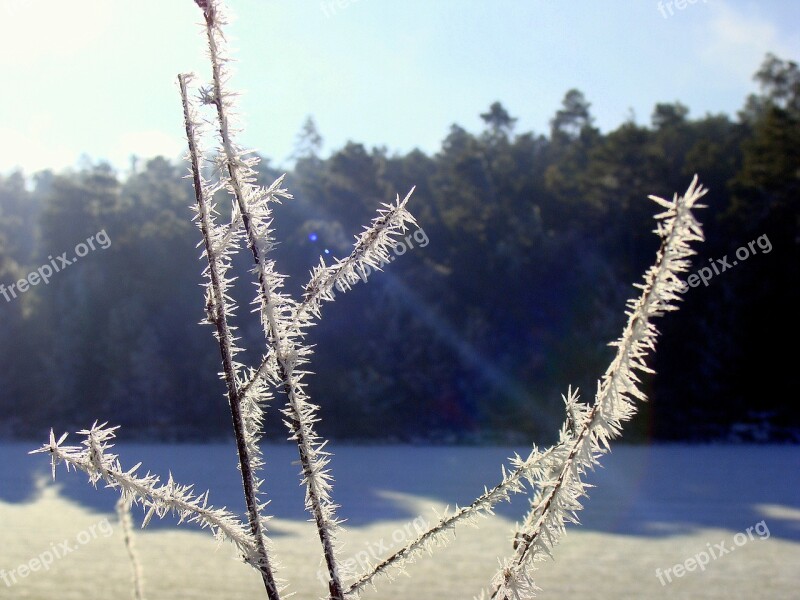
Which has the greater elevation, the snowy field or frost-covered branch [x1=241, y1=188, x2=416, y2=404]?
frost-covered branch [x1=241, y1=188, x2=416, y2=404]

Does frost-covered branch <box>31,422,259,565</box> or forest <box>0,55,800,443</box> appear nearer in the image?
frost-covered branch <box>31,422,259,565</box>

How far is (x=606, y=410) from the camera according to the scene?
52cm

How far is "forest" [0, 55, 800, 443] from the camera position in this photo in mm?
16984

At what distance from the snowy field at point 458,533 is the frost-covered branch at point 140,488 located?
3.10 metres

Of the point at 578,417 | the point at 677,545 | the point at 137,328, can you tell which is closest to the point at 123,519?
the point at 578,417

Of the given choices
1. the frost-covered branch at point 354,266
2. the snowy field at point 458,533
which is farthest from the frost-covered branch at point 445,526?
the snowy field at point 458,533

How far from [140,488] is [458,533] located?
4.08 metres

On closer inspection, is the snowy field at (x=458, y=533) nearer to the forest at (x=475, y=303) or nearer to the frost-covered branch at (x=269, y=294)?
the forest at (x=475, y=303)

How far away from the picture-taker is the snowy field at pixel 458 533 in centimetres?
698

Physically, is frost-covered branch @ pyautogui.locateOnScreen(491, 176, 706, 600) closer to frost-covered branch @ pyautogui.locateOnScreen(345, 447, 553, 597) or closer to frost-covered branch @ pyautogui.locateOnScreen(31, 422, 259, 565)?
frost-covered branch @ pyautogui.locateOnScreen(345, 447, 553, 597)

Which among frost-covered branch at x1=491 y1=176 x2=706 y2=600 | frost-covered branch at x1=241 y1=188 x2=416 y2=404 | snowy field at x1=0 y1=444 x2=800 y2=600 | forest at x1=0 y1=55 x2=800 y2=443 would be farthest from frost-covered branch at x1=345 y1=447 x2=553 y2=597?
forest at x1=0 y1=55 x2=800 y2=443

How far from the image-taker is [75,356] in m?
20.7

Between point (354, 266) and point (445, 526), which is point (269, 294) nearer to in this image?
point (354, 266)

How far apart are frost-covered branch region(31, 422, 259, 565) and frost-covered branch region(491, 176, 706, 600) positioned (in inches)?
8.0
